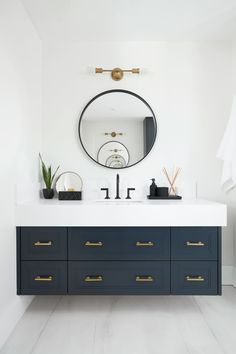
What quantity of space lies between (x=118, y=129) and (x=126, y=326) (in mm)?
1656

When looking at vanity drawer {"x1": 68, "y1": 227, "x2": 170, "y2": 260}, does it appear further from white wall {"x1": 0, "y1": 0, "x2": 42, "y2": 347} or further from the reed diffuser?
the reed diffuser

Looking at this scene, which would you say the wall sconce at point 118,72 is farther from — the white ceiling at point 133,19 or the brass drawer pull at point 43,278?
the brass drawer pull at point 43,278

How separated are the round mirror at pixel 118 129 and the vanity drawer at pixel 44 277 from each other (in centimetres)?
107

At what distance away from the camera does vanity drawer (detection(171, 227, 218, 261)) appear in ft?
7.38

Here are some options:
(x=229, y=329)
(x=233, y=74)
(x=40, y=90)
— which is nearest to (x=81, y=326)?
(x=229, y=329)

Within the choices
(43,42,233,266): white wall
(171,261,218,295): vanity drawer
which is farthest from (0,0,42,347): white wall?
(171,261,218,295): vanity drawer

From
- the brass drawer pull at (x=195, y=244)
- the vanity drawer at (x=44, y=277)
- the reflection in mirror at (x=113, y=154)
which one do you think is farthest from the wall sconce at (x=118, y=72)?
the vanity drawer at (x=44, y=277)

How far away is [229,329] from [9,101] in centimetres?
Result: 208

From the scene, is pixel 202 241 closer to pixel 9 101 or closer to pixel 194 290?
pixel 194 290

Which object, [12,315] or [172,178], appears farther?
[172,178]

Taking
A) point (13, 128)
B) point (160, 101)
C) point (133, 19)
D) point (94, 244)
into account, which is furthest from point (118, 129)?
point (94, 244)

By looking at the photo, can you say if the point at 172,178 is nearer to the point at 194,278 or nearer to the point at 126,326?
the point at 194,278

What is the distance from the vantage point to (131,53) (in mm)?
2945

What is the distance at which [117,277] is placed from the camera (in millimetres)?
2244
